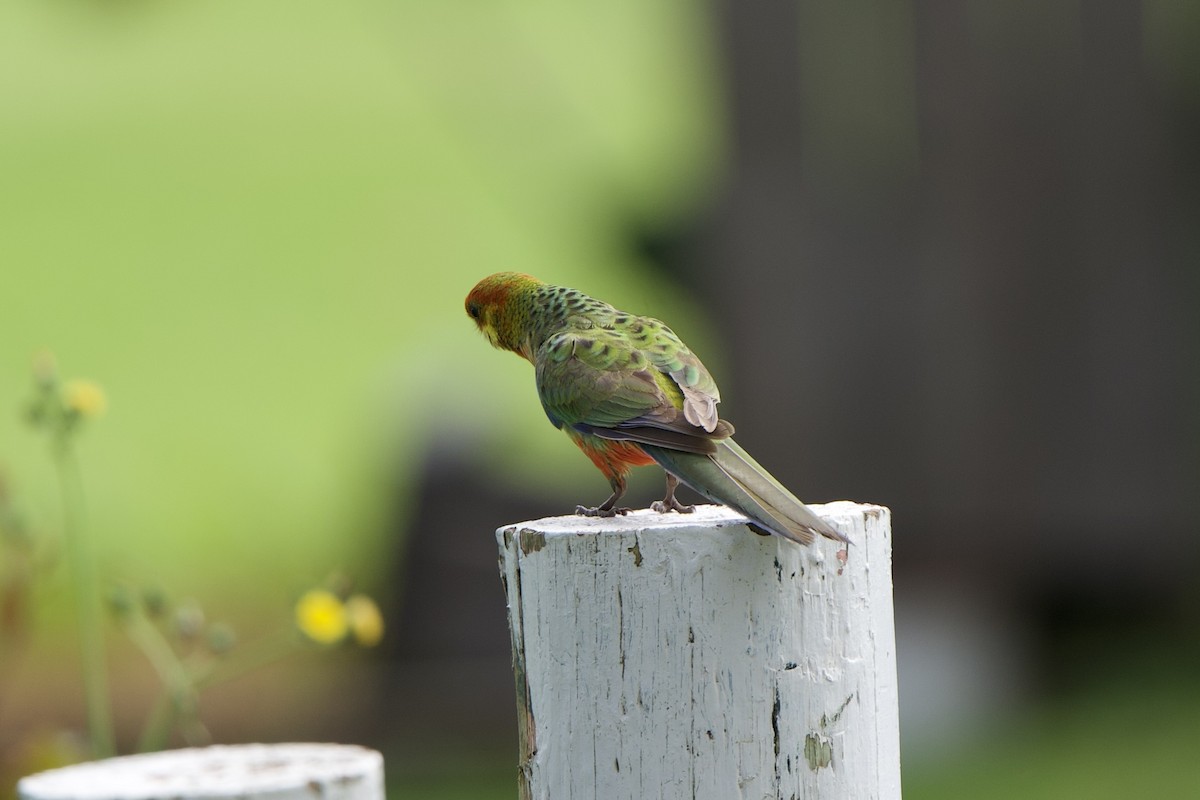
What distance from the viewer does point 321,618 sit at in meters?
3.04

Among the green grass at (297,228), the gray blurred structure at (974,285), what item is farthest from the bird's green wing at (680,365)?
the gray blurred structure at (974,285)

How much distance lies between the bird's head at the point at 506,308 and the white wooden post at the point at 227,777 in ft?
3.61

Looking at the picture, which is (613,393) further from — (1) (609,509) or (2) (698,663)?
(2) (698,663)

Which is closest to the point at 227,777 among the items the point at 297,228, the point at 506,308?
the point at 506,308

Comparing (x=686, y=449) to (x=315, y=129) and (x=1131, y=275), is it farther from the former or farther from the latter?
(x=315, y=129)

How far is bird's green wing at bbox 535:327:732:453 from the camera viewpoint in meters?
2.52

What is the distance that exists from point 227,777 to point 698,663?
793 mm

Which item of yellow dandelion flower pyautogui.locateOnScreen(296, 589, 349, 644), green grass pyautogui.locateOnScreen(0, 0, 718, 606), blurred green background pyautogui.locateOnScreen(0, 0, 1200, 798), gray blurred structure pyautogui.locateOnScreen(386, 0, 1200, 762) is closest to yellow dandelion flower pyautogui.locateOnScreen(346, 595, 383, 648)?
yellow dandelion flower pyautogui.locateOnScreen(296, 589, 349, 644)

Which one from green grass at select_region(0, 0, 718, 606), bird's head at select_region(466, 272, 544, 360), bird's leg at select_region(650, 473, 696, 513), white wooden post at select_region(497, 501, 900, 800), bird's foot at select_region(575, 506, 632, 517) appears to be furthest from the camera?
green grass at select_region(0, 0, 718, 606)

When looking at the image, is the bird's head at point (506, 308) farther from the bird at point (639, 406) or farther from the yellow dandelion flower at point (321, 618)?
the yellow dandelion flower at point (321, 618)

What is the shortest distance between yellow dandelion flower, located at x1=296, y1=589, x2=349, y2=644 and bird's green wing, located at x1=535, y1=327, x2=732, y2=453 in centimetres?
63

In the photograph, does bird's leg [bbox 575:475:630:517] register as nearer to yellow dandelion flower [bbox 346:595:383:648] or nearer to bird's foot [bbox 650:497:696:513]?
bird's foot [bbox 650:497:696:513]

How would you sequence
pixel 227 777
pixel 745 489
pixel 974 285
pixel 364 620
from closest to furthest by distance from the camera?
pixel 745 489
pixel 227 777
pixel 364 620
pixel 974 285

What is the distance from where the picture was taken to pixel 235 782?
2.26 m
